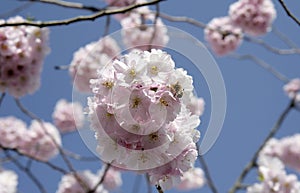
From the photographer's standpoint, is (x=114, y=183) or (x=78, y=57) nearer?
(x=78, y=57)

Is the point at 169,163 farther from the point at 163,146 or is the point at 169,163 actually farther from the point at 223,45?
the point at 223,45

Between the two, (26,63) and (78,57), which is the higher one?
(78,57)

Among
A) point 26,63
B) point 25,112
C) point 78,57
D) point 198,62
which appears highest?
point 78,57

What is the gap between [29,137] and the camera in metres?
5.59

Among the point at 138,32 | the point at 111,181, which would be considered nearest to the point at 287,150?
the point at 111,181

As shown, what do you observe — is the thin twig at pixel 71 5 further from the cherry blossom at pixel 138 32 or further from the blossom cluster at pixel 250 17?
the blossom cluster at pixel 250 17

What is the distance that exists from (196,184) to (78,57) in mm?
2993

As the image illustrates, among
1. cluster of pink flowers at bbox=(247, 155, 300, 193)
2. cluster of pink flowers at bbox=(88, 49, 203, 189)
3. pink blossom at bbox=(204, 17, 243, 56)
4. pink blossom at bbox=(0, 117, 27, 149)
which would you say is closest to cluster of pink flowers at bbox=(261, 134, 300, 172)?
pink blossom at bbox=(204, 17, 243, 56)

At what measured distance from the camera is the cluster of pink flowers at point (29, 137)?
5418 millimetres

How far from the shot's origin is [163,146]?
4.02 feet

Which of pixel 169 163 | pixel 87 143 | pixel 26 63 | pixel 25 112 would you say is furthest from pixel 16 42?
pixel 169 163

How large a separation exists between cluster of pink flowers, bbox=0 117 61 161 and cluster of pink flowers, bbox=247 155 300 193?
9.26 ft

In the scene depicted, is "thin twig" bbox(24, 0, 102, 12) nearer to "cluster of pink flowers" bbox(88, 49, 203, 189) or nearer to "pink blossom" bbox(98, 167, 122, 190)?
"cluster of pink flowers" bbox(88, 49, 203, 189)

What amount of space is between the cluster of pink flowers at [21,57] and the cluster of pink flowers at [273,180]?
186cm
